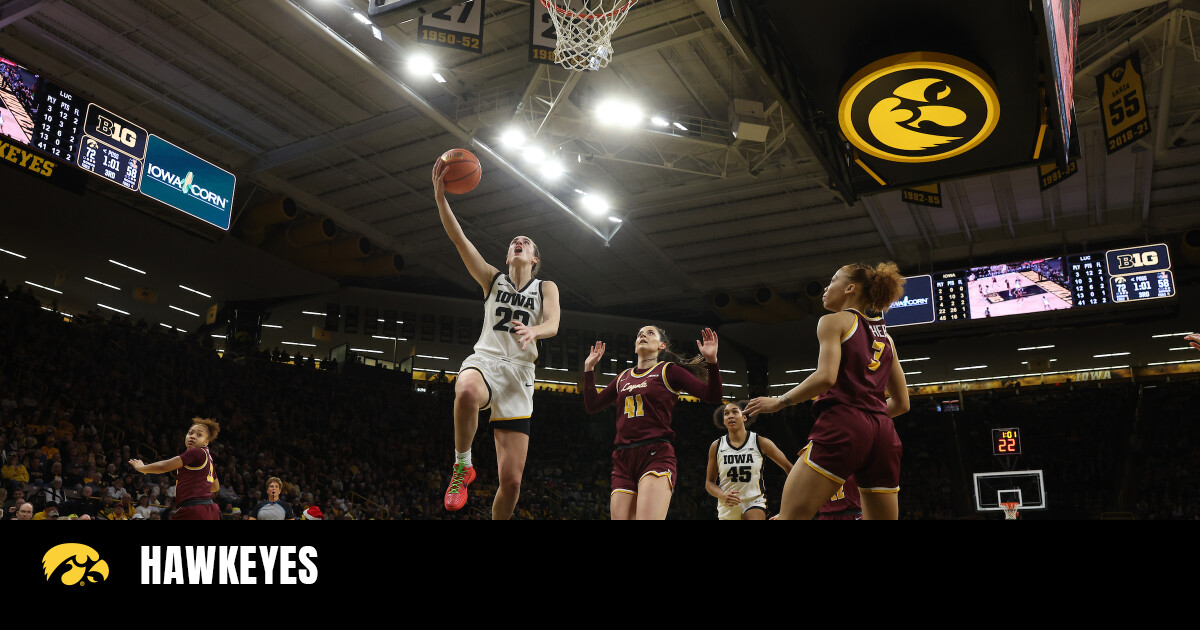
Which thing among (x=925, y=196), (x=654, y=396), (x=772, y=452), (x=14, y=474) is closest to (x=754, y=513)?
(x=772, y=452)

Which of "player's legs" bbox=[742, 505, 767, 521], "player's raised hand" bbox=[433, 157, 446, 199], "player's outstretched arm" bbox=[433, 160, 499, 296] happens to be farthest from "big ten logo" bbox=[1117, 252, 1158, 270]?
"player's raised hand" bbox=[433, 157, 446, 199]

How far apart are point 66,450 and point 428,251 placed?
35.6ft

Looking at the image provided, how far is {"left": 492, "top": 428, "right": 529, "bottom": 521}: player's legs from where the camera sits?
5.32m

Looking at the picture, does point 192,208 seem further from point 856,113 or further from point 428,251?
point 856,113

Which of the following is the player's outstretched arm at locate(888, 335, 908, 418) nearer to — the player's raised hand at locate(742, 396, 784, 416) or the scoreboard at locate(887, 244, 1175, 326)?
the player's raised hand at locate(742, 396, 784, 416)

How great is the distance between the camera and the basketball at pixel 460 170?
225 inches

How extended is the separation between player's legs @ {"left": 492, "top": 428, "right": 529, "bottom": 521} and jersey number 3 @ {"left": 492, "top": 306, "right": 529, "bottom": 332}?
2.33 feet

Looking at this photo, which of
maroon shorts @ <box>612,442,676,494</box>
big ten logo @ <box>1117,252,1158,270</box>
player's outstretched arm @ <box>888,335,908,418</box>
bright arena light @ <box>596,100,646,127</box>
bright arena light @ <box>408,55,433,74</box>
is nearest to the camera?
player's outstretched arm @ <box>888,335,908,418</box>

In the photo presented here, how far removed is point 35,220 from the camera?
1947cm

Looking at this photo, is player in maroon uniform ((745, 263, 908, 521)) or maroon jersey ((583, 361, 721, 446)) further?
maroon jersey ((583, 361, 721, 446))

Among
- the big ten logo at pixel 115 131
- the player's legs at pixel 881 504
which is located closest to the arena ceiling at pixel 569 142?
the big ten logo at pixel 115 131

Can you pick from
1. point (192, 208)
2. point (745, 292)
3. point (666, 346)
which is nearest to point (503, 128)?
point (192, 208)

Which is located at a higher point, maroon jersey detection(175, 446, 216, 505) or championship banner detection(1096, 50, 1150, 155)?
championship banner detection(1096, 50, 1150, 155)

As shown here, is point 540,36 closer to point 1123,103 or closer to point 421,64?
point 421,64
